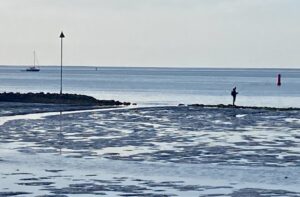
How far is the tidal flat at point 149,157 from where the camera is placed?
1902 centimetres

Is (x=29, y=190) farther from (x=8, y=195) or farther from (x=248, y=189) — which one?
(x=248, y=189)

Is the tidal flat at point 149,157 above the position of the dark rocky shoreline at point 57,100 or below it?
below

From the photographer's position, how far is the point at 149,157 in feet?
83.4

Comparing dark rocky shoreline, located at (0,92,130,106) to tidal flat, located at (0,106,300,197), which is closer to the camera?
tidal flat, located at (0,106,300,197)

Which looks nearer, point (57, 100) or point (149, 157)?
point (149, 157)

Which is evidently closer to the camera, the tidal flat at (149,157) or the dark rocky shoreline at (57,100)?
the tidal flat at (149,157)

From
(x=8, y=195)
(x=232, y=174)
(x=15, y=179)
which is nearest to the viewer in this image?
(x=8, y=195)

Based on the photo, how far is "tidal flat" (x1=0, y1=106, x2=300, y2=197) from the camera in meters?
19.0

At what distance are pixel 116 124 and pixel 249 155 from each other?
14.8 metres

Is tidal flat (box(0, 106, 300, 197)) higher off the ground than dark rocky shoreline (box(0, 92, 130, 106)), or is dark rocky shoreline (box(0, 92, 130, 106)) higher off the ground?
dark rocky shoreline (box(0, 92, 130, 106))

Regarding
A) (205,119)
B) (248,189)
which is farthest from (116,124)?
(248,189)

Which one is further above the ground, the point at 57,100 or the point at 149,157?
the point at 57,100

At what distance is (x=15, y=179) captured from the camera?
66.2 ft

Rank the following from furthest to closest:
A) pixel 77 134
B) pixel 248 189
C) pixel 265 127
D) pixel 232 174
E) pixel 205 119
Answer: pixel 205 119
pixel 265 127
pixel 77 134
pixel 232 174
pixel 248 189
